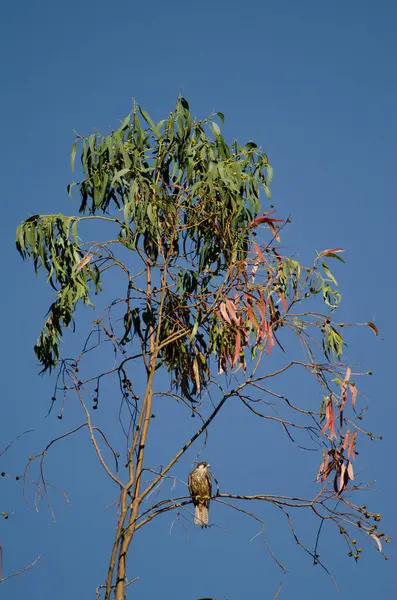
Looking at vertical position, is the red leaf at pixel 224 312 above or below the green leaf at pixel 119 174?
below

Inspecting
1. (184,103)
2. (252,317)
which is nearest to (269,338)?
(252,317)

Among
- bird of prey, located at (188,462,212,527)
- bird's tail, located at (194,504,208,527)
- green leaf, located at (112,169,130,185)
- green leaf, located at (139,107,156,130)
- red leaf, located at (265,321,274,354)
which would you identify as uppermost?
green leaf, located at (139,107,156,130)

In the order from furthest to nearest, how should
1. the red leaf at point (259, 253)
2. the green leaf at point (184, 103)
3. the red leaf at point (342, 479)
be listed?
the green leaf at point (184, 103), the red leaf at point (259, 253), the red leaf at point (342, 479)

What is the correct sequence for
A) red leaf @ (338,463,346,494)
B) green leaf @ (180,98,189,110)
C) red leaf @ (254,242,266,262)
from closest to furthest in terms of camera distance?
red leaf @ (338,463,346,494) < red leaf @ (254,242,266,262) < green leaf @ (180,98,189,110)

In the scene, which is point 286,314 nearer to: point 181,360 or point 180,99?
point 181,360

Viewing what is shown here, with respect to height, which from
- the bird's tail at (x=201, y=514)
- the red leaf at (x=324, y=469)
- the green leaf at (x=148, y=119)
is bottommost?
the bird's tail at (x=201, y=514)

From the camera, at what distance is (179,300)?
21.7 ft

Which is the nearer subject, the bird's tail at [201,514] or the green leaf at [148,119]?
the bird's tail at [201,514]

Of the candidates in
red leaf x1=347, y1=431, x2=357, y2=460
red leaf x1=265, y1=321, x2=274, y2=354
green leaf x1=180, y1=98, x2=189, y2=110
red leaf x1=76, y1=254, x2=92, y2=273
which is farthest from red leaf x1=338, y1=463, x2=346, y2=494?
green leaf x1=180, y1=98, x2=189, y2=110

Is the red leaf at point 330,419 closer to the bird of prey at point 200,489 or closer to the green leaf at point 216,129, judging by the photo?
the bird of prey at point 200,489

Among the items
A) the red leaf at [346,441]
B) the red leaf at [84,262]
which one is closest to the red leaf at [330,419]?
the red leaf at [346,441]

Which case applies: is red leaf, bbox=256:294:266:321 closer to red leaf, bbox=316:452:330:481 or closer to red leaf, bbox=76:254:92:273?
red leaf, bbox=316:452:330:481

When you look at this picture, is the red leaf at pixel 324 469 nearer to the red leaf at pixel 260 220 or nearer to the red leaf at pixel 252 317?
the red leaf at pixel 252 317

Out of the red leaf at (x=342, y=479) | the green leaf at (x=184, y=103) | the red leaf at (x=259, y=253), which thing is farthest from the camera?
the green leaf at (x=184, y=103)
